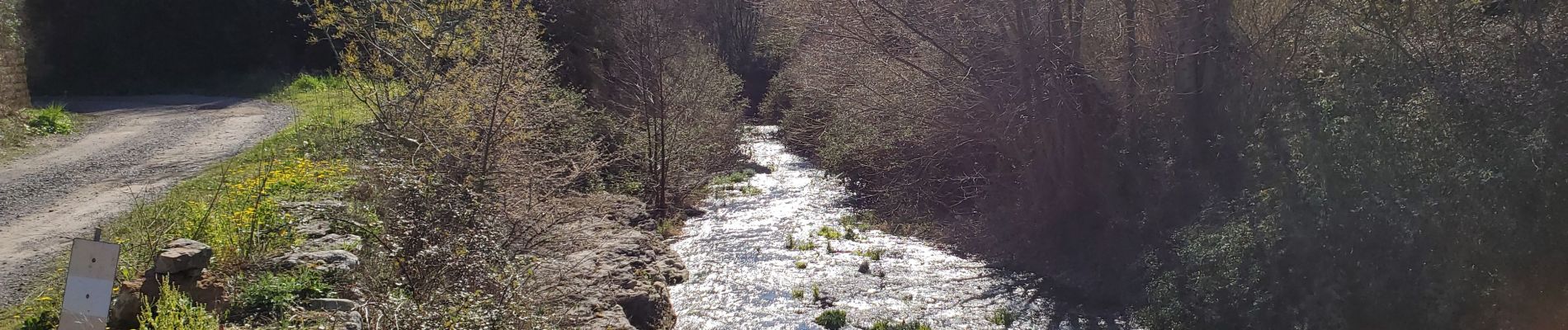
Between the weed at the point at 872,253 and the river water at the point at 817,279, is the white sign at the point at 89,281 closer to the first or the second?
the river water at the point at 817,279

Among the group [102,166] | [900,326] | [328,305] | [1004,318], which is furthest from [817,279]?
[102,166]

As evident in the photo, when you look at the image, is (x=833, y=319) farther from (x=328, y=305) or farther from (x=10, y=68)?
(x=10, y=68)

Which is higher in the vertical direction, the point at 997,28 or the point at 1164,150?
the point at 997,28

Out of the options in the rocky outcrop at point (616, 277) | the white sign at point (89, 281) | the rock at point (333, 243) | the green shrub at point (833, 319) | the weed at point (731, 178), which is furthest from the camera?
the weed at point (731, 178)

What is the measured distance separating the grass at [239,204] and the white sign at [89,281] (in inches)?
92.1

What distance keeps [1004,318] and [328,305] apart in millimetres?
7504

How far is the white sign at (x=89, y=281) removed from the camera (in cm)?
Answer: 442

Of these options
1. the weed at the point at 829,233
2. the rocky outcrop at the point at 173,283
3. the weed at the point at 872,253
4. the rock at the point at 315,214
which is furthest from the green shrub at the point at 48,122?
the weed at the point at 872,253

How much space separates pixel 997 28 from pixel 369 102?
27.8 ft

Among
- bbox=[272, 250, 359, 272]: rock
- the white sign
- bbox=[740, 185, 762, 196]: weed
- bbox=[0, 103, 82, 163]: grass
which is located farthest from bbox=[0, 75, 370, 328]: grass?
bbox=[740, 185, 762, 196]: weed

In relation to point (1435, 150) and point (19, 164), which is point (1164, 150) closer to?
point (1435, 150)

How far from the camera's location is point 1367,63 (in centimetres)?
962

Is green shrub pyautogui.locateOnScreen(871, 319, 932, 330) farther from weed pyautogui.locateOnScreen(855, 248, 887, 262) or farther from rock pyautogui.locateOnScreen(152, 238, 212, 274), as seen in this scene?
rock pyautogui.locateOnScreen(152, 238, 212, 274)

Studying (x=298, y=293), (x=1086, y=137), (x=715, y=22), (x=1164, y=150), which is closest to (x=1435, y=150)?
(x=1164, y=150)
